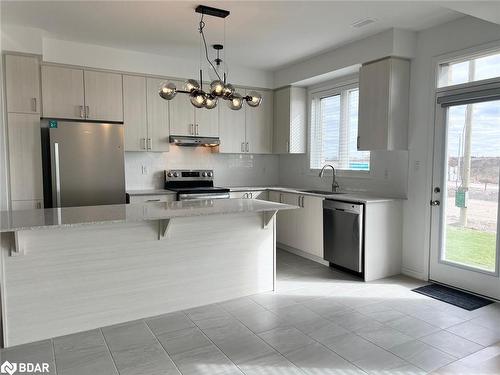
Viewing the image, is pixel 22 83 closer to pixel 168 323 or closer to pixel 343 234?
pixel 168 323

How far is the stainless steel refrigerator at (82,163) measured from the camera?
13.8ft

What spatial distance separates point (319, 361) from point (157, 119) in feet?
12.6

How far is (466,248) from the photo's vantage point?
12.1 ft

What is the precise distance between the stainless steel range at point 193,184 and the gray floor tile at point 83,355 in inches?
93.8

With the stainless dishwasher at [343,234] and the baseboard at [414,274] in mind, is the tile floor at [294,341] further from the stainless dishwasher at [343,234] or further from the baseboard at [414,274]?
the stainless dishwasher at [343,234]

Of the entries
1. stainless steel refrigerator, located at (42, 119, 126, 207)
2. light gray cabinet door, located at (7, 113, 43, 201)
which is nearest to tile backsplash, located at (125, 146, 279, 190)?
stainless steel refrigerator, located at (42, 119, 126, 207)

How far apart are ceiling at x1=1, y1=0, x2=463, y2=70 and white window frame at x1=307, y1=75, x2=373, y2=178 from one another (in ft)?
2.05

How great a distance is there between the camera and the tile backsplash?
5.28m

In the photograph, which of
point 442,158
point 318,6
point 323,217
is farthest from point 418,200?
point 318,6

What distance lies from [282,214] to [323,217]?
986 millimetres

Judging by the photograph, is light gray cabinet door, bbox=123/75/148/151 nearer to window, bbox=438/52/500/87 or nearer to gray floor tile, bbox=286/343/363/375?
gray floor tile, bbox=286/343/363/375

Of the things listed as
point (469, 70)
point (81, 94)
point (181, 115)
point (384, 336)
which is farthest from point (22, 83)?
point (469, 70)

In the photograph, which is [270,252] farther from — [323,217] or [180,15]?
[180,15]

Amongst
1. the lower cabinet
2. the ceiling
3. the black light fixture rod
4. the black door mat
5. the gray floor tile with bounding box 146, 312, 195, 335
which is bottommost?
the gray floor tile with bounding box 146, 312, 195, 335
